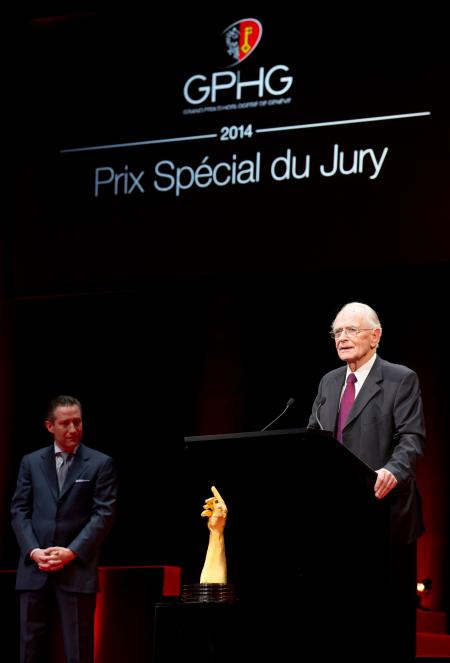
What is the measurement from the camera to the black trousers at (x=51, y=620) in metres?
5.28

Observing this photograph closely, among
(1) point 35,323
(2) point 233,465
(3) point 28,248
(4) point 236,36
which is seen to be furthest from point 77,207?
(2) point 233,465

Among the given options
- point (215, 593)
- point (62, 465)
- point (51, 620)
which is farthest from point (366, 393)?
point (51, 620)

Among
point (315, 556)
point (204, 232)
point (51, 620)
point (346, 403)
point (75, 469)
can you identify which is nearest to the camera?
point (315, 556)

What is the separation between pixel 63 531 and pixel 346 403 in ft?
7.41

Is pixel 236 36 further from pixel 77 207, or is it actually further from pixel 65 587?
pixel 65 587

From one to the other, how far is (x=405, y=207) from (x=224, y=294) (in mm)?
1586

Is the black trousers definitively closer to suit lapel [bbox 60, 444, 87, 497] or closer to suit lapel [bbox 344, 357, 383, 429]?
suit lapel [bbox 60, 444, 87, 497]

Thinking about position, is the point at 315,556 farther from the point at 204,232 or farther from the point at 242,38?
the point at 242,38

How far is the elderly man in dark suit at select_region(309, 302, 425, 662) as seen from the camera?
3.43m

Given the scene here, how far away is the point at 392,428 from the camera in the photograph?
369 centimetres

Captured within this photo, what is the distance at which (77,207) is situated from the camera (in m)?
6.88

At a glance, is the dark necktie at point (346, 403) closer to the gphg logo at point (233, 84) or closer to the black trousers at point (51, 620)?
the black trousers at point (51, 620)

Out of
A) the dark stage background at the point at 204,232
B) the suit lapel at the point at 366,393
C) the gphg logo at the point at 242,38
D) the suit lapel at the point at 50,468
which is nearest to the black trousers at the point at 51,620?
the suit lapel at the point at 50,468

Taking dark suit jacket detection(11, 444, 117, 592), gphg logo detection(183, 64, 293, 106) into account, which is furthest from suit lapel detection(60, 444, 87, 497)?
gphg logo detection(183, 64, 293, 106)
